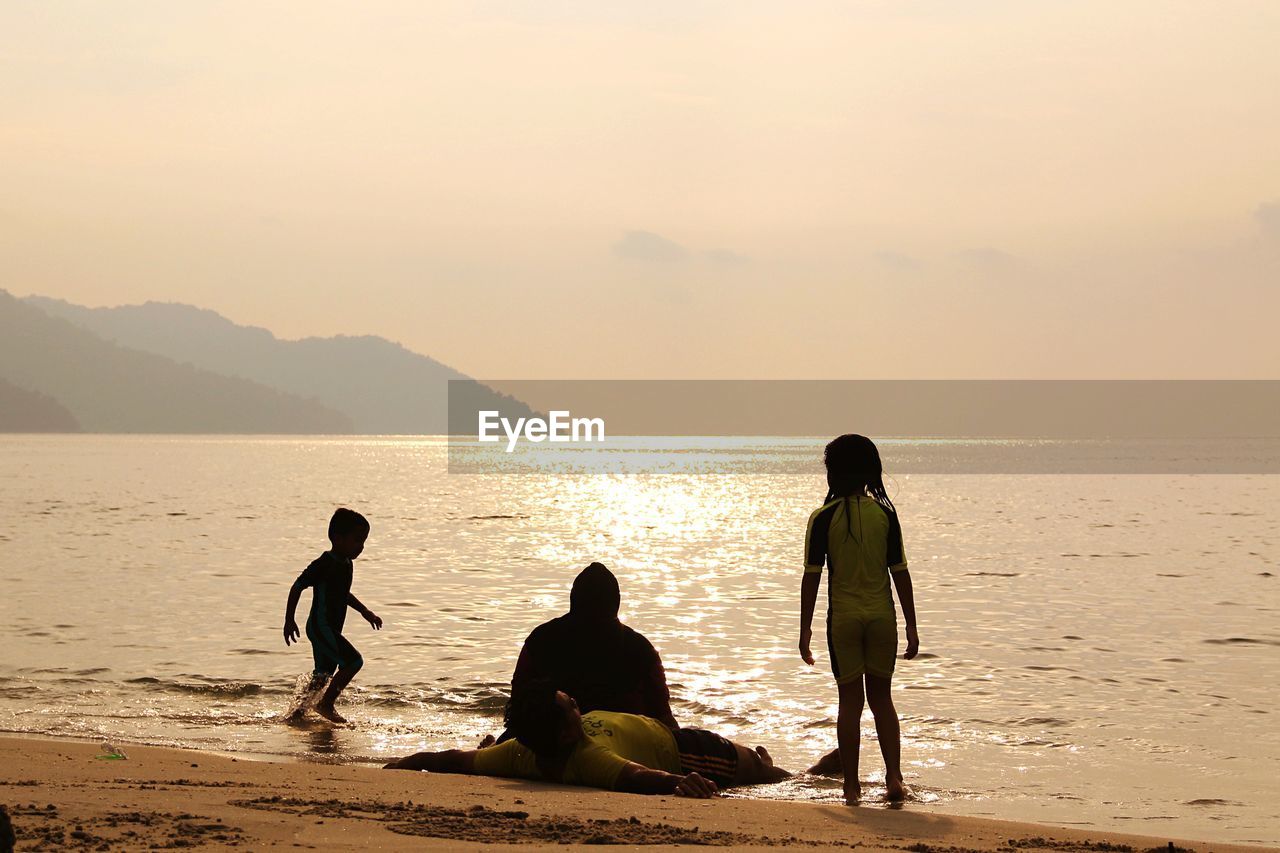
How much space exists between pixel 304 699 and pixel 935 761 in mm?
4964

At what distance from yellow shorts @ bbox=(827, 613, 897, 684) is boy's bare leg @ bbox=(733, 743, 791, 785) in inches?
32.0

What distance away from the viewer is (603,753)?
7.46 metres

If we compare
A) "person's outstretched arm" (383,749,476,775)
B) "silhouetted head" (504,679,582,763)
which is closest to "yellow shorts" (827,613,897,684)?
"silhouetted head" (504,679,582,763)

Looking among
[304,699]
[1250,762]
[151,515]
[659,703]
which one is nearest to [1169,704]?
[1250,762]

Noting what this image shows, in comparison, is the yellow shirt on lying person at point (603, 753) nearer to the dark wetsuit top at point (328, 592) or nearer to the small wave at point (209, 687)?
the dark wetsuit top at point (328, 592)

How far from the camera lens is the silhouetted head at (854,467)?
777 centimetres

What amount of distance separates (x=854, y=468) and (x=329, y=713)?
16.7 ft

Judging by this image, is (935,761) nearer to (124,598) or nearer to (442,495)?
(124,598)

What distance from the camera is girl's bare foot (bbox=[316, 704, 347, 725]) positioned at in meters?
10.6

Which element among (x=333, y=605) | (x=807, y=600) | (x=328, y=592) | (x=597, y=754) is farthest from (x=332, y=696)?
(x=807, y=600)

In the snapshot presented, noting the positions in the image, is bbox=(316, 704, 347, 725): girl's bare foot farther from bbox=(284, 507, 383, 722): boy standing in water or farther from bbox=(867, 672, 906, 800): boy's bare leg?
bbox=(867, 672, 906, 800): boy's bare leg

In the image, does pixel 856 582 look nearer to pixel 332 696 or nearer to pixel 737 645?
pixel 332 696

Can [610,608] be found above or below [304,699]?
above

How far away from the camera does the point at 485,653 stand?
13.9m
